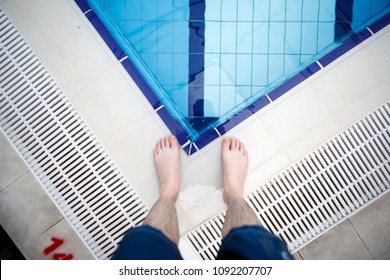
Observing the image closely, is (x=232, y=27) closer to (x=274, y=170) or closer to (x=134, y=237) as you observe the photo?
(x=274, y=170)

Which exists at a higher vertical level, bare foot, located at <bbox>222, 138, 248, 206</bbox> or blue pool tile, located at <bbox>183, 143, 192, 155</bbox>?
blue pool tile, located at <bbox>183, 143, 192, 155</bbox>

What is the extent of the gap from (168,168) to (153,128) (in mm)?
268

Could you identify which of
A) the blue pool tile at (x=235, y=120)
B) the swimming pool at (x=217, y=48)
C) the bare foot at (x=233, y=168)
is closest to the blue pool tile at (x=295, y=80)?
the swimming pool at (x=217, y=48)

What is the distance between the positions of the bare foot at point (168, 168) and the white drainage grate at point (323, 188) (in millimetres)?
292

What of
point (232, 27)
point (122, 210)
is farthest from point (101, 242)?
point (232, 27)

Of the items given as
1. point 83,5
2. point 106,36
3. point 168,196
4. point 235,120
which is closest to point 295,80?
point 235,120

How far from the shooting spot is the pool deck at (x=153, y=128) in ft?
6.15

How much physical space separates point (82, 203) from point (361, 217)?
1.70 meters

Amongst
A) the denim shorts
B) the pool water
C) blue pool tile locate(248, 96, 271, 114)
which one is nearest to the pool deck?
blue pool tile locate(248, 96, 271, 114)

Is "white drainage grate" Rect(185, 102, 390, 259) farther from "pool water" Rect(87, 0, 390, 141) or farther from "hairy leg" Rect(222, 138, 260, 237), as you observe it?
"pool water" Rect(87, 0, 390, 141)

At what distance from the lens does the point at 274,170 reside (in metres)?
1.89

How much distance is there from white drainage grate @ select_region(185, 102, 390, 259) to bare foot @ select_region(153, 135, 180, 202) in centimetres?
29

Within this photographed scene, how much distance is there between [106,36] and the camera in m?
1.90

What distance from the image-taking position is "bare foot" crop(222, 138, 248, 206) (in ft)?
5.92
